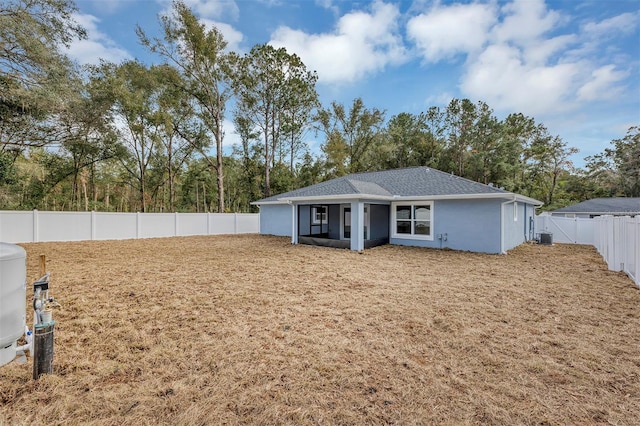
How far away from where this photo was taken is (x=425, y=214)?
1092 cm

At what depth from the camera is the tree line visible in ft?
46.5

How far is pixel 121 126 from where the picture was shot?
61.2 feet

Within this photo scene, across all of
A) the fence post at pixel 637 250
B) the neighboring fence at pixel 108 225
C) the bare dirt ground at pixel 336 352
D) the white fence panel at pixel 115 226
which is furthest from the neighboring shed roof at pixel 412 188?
the white fence panel at pixel 115 226

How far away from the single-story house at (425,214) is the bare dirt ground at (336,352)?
12.0 feet

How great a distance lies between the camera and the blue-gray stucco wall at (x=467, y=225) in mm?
9461

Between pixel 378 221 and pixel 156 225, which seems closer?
pixel 378 221

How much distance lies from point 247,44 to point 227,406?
21.6 m

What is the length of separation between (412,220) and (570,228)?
8.13 m

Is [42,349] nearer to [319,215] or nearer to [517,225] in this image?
[319,215]

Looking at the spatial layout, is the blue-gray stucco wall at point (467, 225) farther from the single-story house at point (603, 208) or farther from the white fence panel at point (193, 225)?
the single-story house at point (603, 208)

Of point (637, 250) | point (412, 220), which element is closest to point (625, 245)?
point (637, 250)

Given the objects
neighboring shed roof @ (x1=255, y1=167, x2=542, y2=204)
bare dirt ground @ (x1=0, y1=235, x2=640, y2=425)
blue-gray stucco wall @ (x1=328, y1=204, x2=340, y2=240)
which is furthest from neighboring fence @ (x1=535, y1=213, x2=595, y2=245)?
blue-gray stucco wall @ (x1=328, y1=204, x2=340, y2=240)

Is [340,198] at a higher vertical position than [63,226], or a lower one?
higher

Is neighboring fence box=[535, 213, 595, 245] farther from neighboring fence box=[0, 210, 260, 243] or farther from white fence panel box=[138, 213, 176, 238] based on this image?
white fence panel box=[138, 213, 176, 238]
